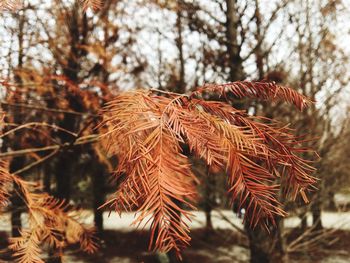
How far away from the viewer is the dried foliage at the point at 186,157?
0.63 meters

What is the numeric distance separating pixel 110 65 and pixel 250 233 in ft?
13.4

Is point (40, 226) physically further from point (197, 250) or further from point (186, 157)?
point (197, 250)

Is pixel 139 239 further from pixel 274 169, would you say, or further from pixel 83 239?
pixel 274 169

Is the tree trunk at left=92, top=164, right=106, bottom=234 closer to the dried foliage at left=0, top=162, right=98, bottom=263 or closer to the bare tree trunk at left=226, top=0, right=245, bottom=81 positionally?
the bare tree trunk at left=226, top=0, right=245, bottom=81

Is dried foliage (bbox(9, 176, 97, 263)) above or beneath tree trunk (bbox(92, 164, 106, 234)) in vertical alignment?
above

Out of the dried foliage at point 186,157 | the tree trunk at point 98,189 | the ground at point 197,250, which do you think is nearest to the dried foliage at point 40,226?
the dried foliage at point 186,157

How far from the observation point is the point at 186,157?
0.74m

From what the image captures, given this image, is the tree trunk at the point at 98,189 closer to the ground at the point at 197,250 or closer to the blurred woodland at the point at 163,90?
the ground at the point at 197,250

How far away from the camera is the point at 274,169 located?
0.84m

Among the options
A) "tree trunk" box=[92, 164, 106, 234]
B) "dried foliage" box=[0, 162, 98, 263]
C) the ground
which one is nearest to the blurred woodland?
"dried foliage" box=[0, 162, 98, 263]

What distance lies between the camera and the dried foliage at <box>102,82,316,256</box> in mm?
634

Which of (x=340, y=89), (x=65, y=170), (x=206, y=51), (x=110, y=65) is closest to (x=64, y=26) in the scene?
(x=110, y=65)

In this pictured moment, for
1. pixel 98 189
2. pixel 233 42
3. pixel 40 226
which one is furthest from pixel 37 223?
pixel 98 189

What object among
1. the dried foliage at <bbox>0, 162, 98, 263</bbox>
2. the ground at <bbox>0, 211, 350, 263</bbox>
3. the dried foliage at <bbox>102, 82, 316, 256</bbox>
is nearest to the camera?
the dried foliage at <bbox>102, 82, 316, 256</bbox>
